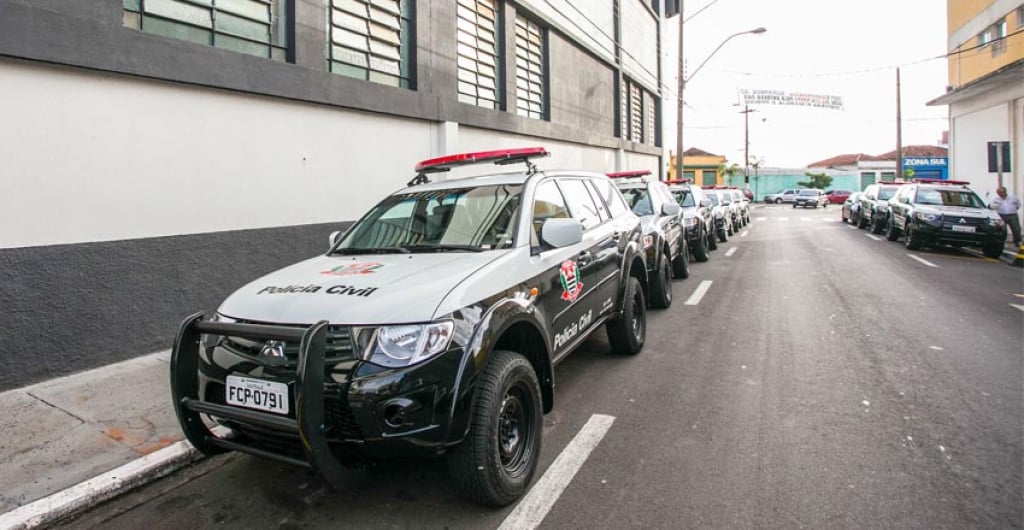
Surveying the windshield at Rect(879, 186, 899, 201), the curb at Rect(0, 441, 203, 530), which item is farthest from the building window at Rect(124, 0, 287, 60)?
the windshield at Rect(879, 186, 899, 201)

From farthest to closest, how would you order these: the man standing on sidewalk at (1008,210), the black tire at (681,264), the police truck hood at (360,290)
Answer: the man standing on sidewalk at (1008,210), the black tire at (681,264), the police truck hood at (360,290)

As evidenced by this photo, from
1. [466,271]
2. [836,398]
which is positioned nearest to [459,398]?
[466,271]

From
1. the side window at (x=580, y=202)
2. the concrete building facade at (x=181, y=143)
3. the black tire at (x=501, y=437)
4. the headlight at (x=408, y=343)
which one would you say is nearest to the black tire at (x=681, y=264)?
the concrete building facade at (x=181, y=143)

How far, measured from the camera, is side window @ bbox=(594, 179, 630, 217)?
5.82 metres

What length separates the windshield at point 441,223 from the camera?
3.83m

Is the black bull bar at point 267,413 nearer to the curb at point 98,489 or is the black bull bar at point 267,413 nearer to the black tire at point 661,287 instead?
the curb at point 98,489

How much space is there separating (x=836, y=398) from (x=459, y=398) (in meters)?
3.34

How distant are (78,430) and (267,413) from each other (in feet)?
7.84

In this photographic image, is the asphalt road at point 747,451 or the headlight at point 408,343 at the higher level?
the headlight at point 408,343

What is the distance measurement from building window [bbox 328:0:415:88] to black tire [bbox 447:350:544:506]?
6.61m

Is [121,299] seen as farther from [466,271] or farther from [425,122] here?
[425,122]

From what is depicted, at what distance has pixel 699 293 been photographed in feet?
30.5

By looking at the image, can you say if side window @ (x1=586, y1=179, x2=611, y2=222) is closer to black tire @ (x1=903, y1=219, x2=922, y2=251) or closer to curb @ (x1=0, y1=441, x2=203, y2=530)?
curb @ (x1=0, y1=441, x2=203, y2=530)

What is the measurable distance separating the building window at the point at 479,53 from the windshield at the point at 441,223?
24.2ft
